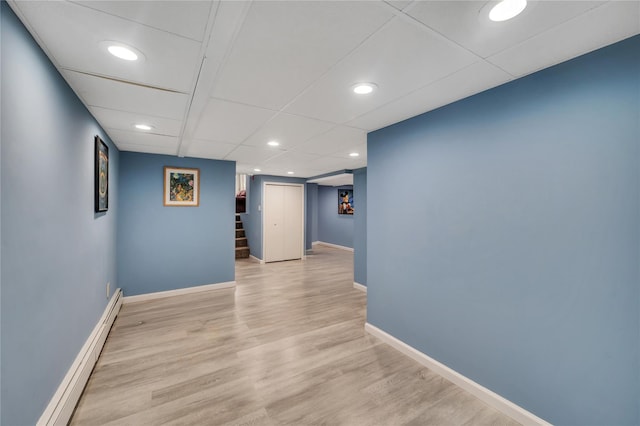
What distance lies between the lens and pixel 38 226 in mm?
1451

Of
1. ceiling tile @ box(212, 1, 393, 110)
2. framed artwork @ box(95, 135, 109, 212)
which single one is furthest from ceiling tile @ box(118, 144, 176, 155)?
ceiling tile @ box(212, 1, 393, 110)

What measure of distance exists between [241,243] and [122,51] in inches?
272

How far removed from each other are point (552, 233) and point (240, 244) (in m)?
7.46

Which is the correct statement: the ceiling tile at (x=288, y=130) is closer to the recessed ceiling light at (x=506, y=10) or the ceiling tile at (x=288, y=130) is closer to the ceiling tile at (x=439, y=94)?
the ceiling tile at (x=439, y=94)

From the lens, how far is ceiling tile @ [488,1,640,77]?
1189 millimetres

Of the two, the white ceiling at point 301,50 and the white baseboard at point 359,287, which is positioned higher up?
the white ceiling at point 301,50

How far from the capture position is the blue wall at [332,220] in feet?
30.6

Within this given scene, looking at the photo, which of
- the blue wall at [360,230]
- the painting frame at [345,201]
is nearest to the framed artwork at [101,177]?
the blue wall at [360,230]

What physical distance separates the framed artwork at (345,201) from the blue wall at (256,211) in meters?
2.23

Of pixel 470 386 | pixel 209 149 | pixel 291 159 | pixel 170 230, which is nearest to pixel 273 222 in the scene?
pixel 291 159

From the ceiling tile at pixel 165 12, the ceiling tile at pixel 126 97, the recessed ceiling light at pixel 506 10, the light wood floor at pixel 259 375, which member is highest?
the ceiling tile at pixel 126 97

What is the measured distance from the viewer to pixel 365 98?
2.05 meters

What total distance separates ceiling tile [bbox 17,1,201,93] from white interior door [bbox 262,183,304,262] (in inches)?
212

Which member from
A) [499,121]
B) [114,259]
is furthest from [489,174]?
[114,259]
